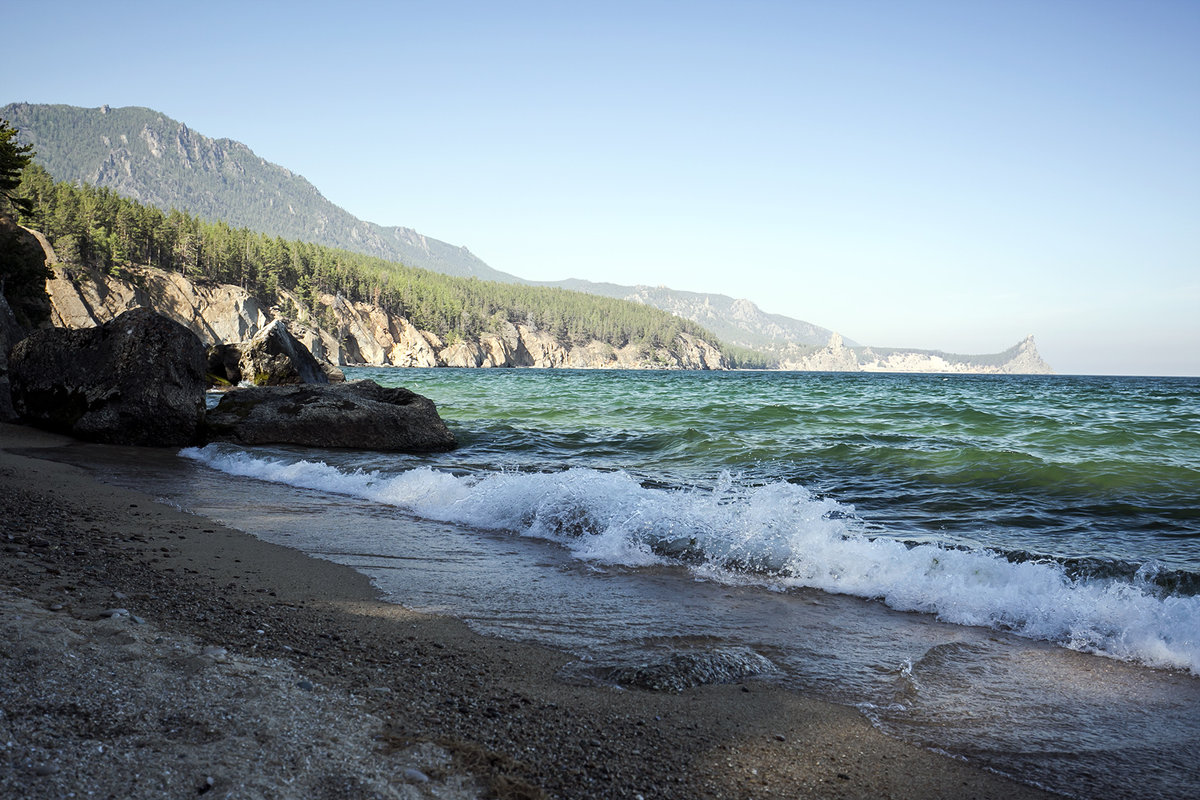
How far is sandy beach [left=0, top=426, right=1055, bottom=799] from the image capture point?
6.88ft

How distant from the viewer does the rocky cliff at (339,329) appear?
68.7 m

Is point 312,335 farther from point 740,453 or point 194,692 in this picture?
point 194,692

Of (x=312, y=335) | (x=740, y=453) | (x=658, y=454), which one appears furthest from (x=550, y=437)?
(x=312, y=335)

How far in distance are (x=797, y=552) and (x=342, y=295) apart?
393 ft

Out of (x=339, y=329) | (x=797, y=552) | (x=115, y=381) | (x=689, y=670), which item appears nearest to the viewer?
(x=689, y=670)

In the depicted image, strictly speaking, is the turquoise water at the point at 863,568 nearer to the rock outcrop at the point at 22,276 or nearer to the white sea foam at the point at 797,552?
the white sea foam at the point at 797,552

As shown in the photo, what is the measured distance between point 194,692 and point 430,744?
89 centimetres

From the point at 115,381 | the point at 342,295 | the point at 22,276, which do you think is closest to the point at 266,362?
the point at 115,381

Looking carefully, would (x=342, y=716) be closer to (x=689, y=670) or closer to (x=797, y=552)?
(x=689, y=670)

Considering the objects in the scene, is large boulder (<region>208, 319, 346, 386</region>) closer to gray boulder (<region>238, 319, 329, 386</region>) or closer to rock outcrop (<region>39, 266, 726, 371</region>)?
gray boulder (<region>238, 319, 329, 386</region>)

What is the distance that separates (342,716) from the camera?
2.58m

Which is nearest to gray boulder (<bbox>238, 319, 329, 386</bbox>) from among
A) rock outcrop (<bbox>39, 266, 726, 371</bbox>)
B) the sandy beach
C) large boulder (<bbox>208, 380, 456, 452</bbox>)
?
rock outcrop (<bbox>39, 266, 726, 371</bbox>)

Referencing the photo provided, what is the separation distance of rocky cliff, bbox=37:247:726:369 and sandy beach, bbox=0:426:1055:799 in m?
28.1

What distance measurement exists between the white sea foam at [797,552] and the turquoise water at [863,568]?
0.02m
